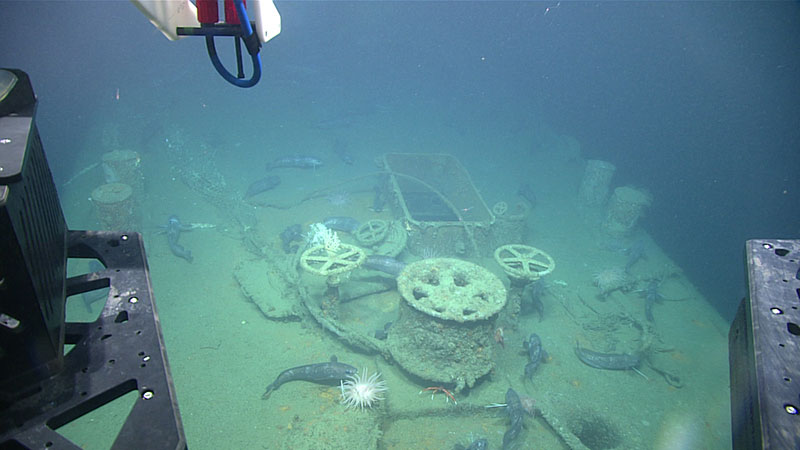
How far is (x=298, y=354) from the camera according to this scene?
6094 millimetres

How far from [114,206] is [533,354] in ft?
29.7

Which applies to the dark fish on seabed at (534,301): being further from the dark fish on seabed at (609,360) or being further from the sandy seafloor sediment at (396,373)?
the dark fish on seabed at (609,360)

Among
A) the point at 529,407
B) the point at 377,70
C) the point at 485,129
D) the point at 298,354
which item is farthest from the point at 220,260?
the point at 377,70

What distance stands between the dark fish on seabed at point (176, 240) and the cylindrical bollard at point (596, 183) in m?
12.6

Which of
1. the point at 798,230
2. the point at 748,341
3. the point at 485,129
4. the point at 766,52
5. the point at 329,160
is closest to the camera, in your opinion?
the point at 748,341

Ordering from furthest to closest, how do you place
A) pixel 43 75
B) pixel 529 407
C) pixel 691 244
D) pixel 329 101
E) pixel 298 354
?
pixel 329 101 → pixel 43 75 → pixel 691 244 → pixel 298 354 → pixel 529 407

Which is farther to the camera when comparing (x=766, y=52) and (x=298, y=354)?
(x=766, y=52)

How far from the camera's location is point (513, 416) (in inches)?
199

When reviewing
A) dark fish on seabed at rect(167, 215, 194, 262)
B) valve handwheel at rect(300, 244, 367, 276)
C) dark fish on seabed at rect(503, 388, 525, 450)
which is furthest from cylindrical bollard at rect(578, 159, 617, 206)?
dark fish on seabed at rect(167, 215, 194, 262)

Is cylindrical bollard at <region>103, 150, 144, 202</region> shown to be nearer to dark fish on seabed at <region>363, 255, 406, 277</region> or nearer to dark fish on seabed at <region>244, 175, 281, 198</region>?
dark fish on seabed at <region>244, 175, 281, 198</region>

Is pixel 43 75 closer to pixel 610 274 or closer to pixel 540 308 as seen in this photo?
pixel 540 308

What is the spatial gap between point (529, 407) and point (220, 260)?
6.91 m

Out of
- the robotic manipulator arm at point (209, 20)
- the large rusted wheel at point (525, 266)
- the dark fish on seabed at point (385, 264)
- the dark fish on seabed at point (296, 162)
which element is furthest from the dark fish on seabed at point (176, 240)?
the robotic manipulator arm at point (209, 20)

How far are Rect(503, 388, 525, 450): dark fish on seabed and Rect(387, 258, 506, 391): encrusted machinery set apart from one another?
0.48m
